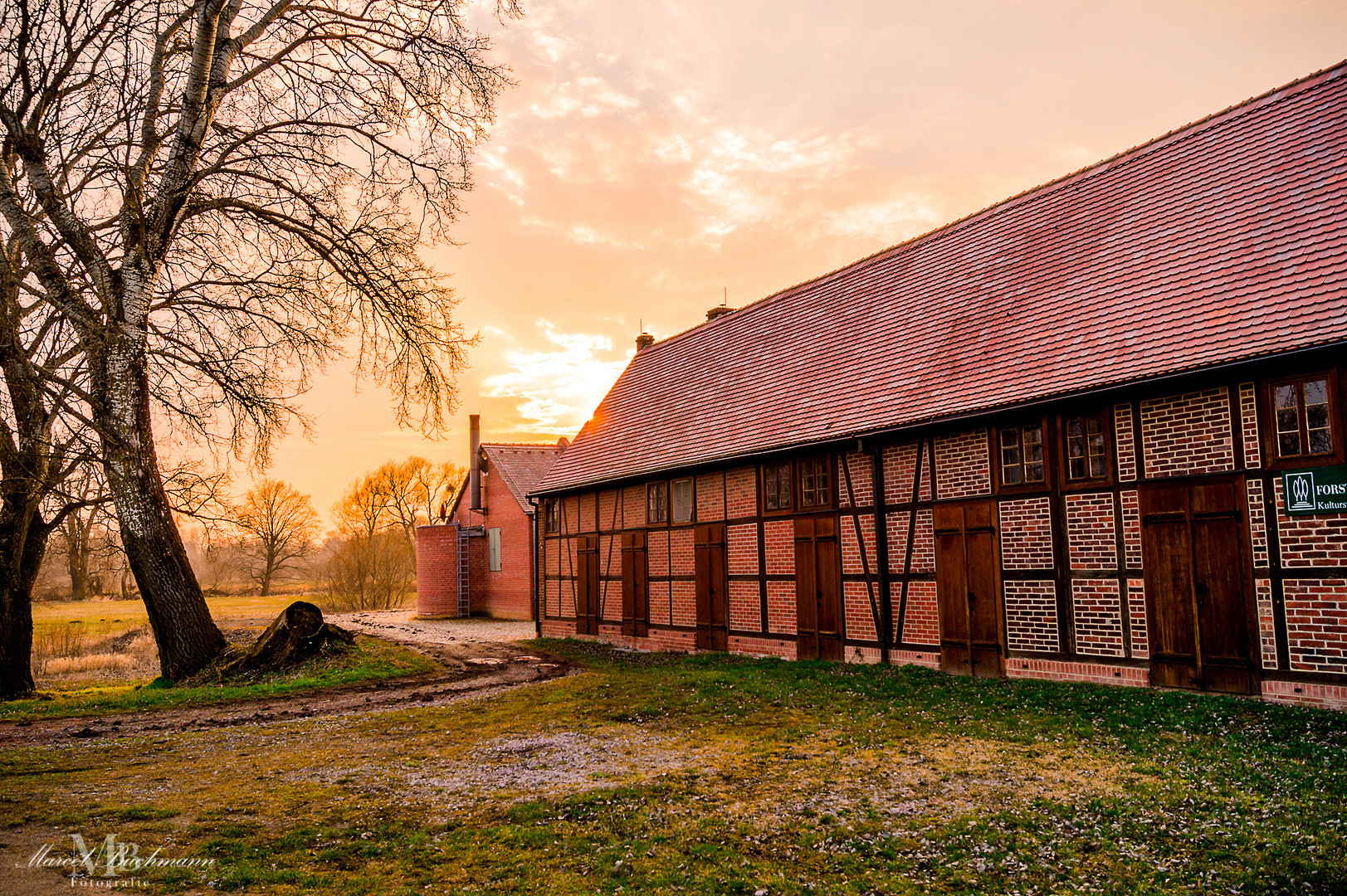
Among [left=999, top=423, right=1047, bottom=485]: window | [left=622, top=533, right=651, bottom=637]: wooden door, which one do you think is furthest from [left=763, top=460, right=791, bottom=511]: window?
[left=622, top=533, right=651, bottom=637]: wooden door

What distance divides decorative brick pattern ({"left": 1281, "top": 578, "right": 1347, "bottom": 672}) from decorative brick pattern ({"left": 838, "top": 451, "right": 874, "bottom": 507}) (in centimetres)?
548

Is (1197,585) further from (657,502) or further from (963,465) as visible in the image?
(657,502)

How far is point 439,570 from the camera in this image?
1298 inches

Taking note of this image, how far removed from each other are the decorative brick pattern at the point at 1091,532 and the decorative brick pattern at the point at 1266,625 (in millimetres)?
1480

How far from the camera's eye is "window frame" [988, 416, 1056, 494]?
414 inches

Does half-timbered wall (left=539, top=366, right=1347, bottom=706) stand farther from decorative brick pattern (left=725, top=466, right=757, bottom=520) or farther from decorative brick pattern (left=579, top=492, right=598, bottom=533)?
decorative brick pattern (left=579, top=492, right=598, bottom=533)

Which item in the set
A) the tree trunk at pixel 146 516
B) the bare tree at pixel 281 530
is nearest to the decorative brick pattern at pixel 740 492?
the tree trunk at pixel 146 516

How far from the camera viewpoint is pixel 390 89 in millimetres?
13156

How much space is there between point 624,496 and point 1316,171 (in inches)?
541

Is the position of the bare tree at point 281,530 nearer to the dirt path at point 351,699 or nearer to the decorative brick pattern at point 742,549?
the dirt path at point 351,699

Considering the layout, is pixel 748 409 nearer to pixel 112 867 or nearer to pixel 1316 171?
pixel 1316 171

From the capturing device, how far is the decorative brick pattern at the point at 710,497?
1609cm

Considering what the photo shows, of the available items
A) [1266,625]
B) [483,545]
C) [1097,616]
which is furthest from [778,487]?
[483,545]

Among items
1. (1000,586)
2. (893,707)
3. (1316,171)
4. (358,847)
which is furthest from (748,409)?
(358,847)
